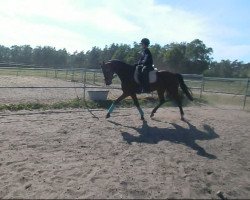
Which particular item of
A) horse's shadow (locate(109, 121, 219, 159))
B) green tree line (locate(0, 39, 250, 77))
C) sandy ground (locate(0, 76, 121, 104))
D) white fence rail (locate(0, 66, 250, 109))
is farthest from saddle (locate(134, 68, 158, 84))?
green tree line (locate(0, 39, 250, 77))

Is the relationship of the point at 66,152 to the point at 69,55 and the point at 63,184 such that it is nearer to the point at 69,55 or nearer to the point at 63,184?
the point at 63,184

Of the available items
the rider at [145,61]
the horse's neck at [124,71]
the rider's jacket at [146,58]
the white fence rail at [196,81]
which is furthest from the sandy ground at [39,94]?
the rider's jacket at [146,58]

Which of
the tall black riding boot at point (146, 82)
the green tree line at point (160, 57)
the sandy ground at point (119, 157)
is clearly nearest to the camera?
the sandy ground at point (119, 157)

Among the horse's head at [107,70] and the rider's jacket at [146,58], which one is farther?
the horse's head at [107,70]

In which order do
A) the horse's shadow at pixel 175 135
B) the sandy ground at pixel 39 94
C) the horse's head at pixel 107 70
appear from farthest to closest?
the sandy ground at pixel 39 94 → the horse's head at pixel 107 70 → the horse's shadow at pixel 175 135

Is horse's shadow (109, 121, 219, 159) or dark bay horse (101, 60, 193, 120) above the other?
dark bay horse (101, 60, 193, 120)

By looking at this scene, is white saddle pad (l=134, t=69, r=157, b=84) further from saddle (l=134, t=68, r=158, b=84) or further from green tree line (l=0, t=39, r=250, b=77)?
green tree line (l=0, t=39, r=250, b=77)

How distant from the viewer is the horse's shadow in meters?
7.92

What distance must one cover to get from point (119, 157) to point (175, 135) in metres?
2.58

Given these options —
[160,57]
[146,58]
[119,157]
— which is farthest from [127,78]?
[160,57]

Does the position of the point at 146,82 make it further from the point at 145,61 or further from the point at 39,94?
the point at 39,94

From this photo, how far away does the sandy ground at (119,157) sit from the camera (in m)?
5.02

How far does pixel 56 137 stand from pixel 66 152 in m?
1.21

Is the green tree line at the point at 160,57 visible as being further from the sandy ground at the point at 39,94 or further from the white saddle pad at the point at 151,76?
the white saddle pad at the point at 151,76
